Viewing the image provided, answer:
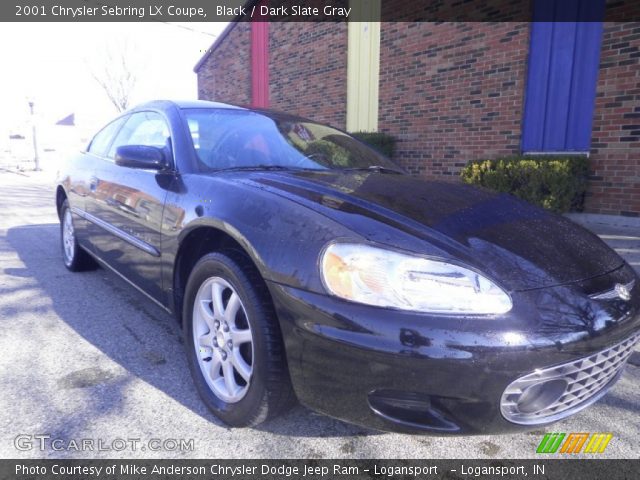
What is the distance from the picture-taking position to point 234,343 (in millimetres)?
1899

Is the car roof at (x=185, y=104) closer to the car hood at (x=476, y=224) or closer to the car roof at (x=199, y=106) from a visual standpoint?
the car roof at (x=199, y=106)

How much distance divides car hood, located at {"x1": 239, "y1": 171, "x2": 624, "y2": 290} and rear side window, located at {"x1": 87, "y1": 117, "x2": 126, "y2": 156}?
2.07 metres

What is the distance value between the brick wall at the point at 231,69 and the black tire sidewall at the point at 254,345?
11.5m

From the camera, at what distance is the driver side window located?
9.25ft

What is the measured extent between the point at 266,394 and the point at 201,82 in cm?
1632

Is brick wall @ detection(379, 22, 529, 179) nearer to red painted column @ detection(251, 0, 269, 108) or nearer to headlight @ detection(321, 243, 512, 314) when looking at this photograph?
red painted column @ detection(251, 0, 269, 108)

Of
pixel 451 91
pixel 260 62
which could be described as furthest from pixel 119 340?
pixel 260 62

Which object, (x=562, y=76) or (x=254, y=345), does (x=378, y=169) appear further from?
(x=562, y=76)

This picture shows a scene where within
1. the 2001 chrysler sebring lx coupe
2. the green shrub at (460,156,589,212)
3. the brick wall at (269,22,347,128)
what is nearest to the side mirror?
the 2001 chrysler sebring lx coupe

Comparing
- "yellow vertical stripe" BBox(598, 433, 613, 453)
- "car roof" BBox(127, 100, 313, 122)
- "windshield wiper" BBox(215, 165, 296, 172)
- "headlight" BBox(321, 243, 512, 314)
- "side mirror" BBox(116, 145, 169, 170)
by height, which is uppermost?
"car roof" BBox(127, 100, 313, 122)

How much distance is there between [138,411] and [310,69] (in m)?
10.2

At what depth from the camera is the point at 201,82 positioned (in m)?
16.2

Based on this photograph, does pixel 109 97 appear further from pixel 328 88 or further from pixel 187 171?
pixel 187 171

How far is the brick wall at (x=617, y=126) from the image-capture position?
18.2 feet
